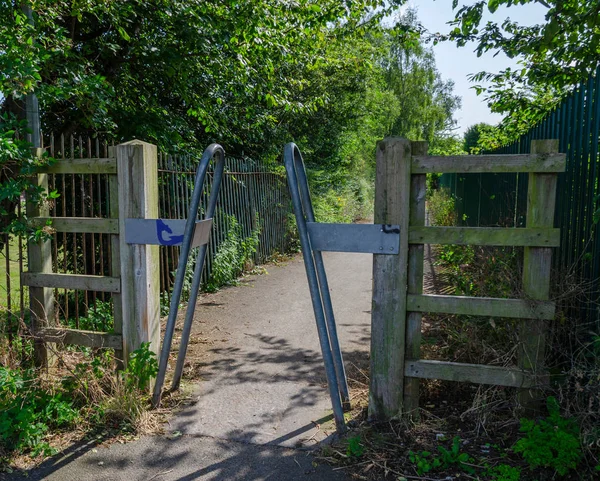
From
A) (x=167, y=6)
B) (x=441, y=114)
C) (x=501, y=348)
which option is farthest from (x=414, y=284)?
(x=441, y=114)

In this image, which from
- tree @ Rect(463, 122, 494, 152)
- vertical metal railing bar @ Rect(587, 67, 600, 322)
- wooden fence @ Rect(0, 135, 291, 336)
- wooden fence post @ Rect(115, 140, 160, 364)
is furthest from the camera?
tree @ Rect(463, 122, 494, 152)

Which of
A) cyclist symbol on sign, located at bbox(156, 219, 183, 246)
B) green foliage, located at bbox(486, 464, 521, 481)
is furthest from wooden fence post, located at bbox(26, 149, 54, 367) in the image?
green foliage, located at bbox(486, 464, 521, 481)

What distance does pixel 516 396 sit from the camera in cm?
352

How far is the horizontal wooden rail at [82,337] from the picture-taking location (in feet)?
14.0

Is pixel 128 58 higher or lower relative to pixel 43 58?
higher

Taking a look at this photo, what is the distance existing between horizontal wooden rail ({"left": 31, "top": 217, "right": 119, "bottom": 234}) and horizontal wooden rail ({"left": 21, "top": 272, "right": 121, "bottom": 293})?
382 mm

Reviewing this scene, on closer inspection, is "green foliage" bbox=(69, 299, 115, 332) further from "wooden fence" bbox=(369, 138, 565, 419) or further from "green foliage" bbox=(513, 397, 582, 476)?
"green foliage" bbox=(513, 397, 582, 476)

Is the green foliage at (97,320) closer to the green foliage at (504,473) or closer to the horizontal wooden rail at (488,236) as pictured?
the horizontal wooden rail at (488,236)

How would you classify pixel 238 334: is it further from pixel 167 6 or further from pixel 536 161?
pixel 167 6

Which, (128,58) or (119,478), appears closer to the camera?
(119,478)

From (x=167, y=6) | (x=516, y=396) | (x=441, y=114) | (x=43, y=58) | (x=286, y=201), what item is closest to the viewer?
(x=516, y=396)

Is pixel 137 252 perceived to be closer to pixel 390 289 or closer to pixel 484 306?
pixel 390 289

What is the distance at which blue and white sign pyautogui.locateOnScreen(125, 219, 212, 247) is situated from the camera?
3.99 m

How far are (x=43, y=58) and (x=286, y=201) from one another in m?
8.96
